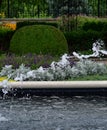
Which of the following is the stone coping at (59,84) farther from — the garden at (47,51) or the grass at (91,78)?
the grass at (91,78)

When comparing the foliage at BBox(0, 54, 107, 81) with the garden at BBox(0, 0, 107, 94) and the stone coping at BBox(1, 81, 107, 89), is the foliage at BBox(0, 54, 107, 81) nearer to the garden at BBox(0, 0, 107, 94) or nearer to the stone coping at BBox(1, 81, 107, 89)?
the garden at BBox(0, 0, 107, 94)

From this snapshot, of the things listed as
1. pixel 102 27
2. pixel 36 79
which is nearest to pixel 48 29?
pixel 102 27

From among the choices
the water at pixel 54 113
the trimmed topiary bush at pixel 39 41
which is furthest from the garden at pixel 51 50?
the water at pixel 54 113

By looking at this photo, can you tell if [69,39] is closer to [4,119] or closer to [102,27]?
[102,27]

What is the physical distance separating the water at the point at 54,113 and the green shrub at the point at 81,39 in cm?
757

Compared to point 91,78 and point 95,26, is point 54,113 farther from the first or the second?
point 95,26

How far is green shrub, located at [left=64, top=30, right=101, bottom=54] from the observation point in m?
16.2

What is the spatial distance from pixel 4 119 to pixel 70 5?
14116 mm

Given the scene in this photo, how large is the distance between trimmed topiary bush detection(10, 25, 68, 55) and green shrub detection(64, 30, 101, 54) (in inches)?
58.6

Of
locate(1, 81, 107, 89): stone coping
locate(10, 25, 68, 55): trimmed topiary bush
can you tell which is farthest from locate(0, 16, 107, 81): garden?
locate(1, 81, 107, 89): stone coping

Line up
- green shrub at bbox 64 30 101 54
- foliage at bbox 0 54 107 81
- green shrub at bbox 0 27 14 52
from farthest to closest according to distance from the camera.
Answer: green shrub at bbox 0 27 14 52, green shrub at bbox 64 30 101 54, foliage at bbox 0 54 107 81

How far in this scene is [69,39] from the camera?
53.6 feet

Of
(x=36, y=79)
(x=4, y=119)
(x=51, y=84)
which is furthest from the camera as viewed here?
(x=36, y=79)

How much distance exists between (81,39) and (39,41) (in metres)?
1.95
